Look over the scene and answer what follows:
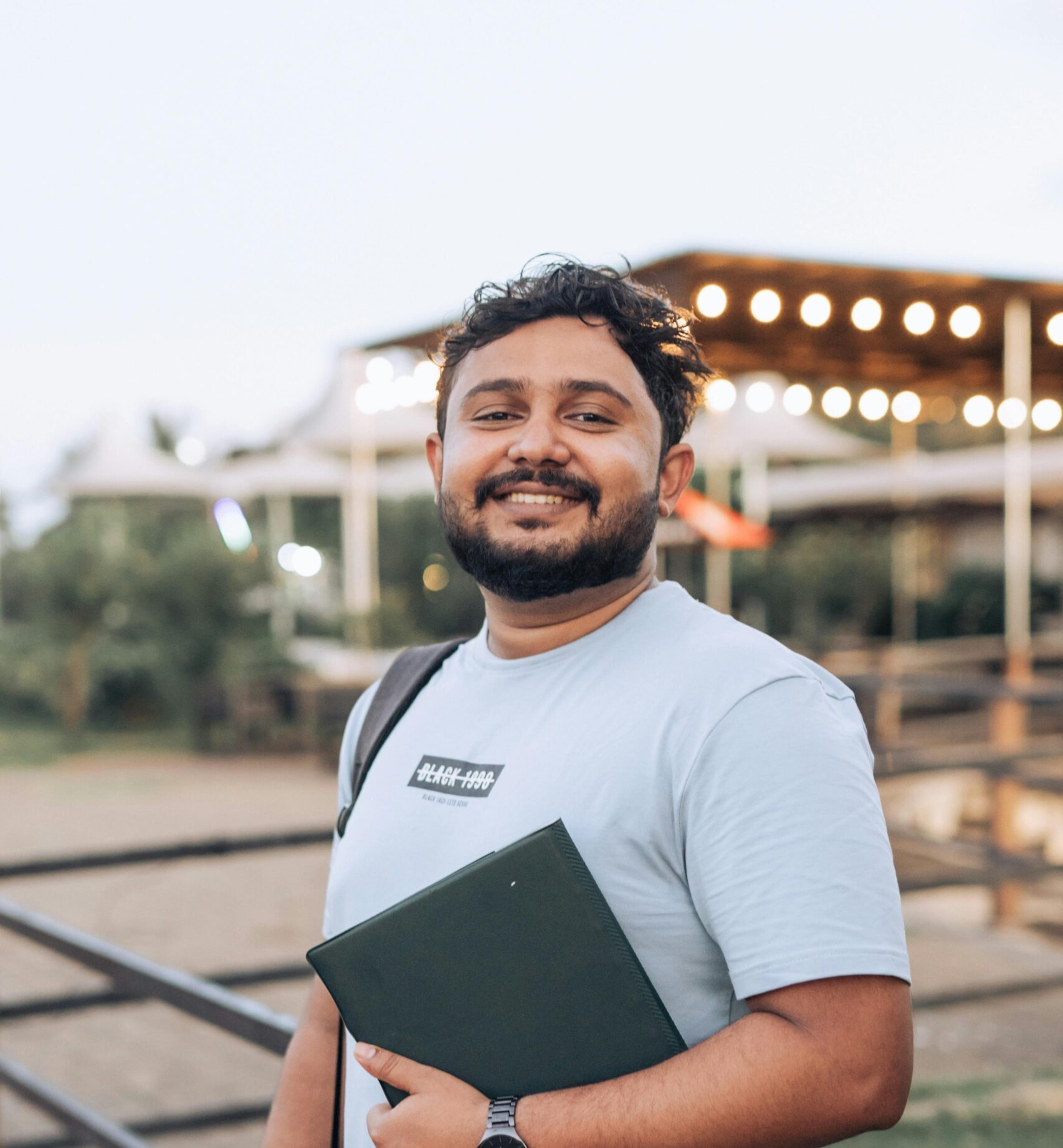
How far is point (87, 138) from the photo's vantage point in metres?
Answer: 11.8

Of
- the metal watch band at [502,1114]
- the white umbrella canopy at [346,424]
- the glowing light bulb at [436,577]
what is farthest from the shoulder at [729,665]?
the glowing light bulb at [436,577]

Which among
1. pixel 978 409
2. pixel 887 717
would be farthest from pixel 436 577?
pixel 978 409

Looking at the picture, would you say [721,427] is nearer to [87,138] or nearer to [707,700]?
[87,138]

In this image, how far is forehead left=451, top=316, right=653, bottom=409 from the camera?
127 cm

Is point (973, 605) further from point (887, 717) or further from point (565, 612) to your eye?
point (565, 612)

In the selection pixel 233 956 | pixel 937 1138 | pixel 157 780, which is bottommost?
pixel 157 780

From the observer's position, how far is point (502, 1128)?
1032mm

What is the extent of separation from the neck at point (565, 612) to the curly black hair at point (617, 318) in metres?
0.15

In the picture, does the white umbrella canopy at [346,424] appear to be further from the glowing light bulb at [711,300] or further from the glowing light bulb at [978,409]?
the glowing light bulb at [711,300]

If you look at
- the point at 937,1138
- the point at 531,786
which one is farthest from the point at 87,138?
the point at 531,786

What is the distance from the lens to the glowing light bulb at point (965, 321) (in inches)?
229

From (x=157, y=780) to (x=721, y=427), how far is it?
653 cm

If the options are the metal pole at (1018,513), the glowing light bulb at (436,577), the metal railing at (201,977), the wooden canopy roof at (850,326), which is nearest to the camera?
the metal railing at (201,977)

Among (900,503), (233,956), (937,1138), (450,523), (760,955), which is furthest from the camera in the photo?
(900,503)
